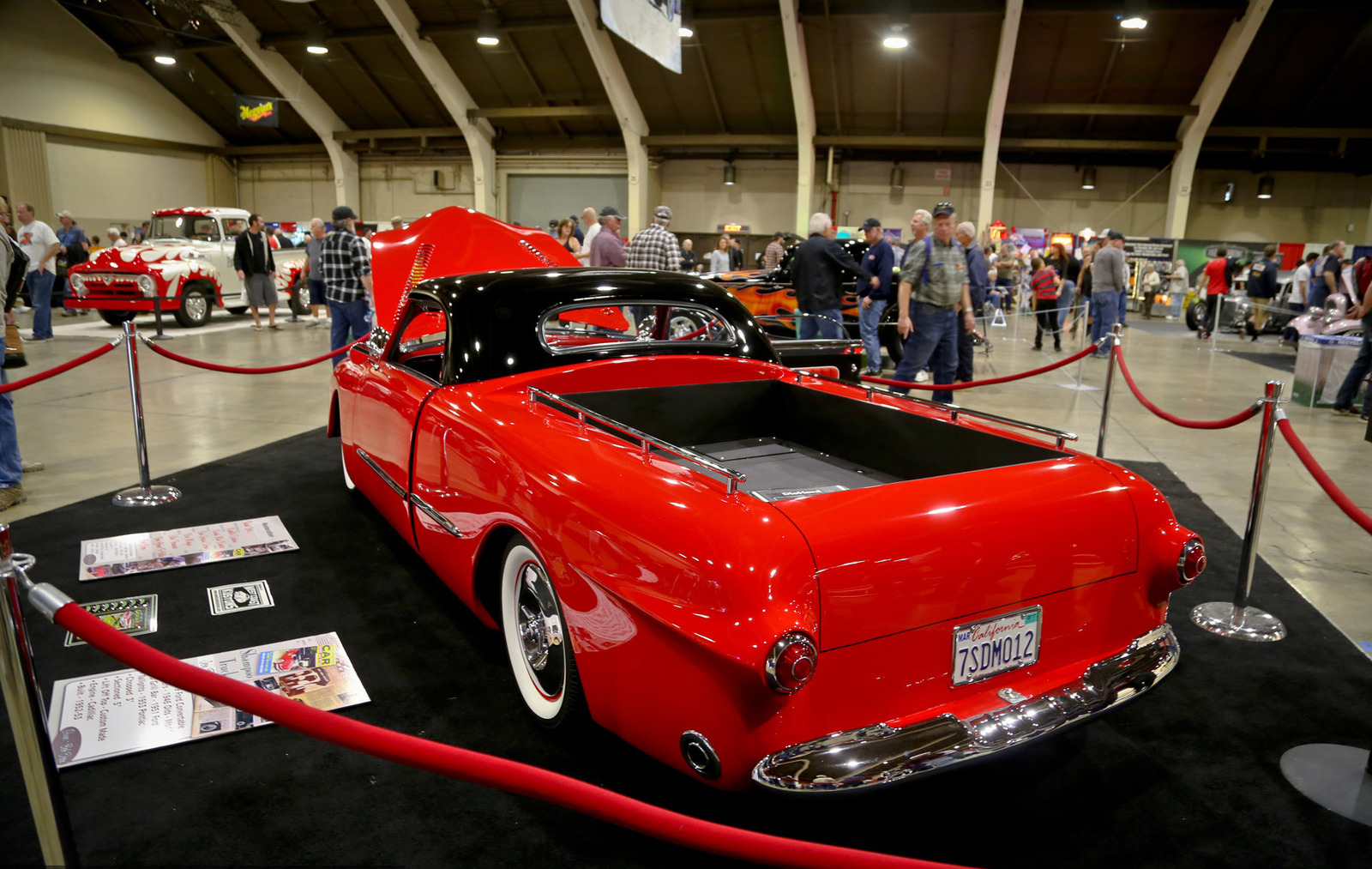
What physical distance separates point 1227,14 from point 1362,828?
764 inches

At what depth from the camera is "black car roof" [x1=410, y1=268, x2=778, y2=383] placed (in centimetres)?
314

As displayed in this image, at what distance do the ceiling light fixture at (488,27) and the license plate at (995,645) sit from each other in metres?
20.3

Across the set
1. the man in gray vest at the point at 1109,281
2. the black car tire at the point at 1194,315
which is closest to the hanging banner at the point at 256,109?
the man in gray vest at the point at 1109,281

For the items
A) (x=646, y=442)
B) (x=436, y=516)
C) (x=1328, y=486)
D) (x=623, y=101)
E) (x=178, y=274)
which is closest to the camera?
(x=646, y=442)

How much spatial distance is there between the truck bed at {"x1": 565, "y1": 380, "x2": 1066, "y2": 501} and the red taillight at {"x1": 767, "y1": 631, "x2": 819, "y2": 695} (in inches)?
33.3

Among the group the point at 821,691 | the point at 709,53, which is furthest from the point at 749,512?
the point at 709,53

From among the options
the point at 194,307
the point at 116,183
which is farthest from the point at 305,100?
the point at 194,307

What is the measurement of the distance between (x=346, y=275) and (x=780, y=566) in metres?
7.24

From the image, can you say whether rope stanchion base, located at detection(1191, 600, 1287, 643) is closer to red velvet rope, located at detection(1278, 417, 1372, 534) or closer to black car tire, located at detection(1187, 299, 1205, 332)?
red velvet rope, located at detection(1278, 417, 1372, 534)

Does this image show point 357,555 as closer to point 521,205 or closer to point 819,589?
point 819,589

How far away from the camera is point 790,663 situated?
5.48ft

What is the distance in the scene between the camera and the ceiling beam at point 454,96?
1962cm

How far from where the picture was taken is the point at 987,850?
2.05m

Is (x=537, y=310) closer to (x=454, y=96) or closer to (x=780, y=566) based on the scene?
(x=780, y=566)
